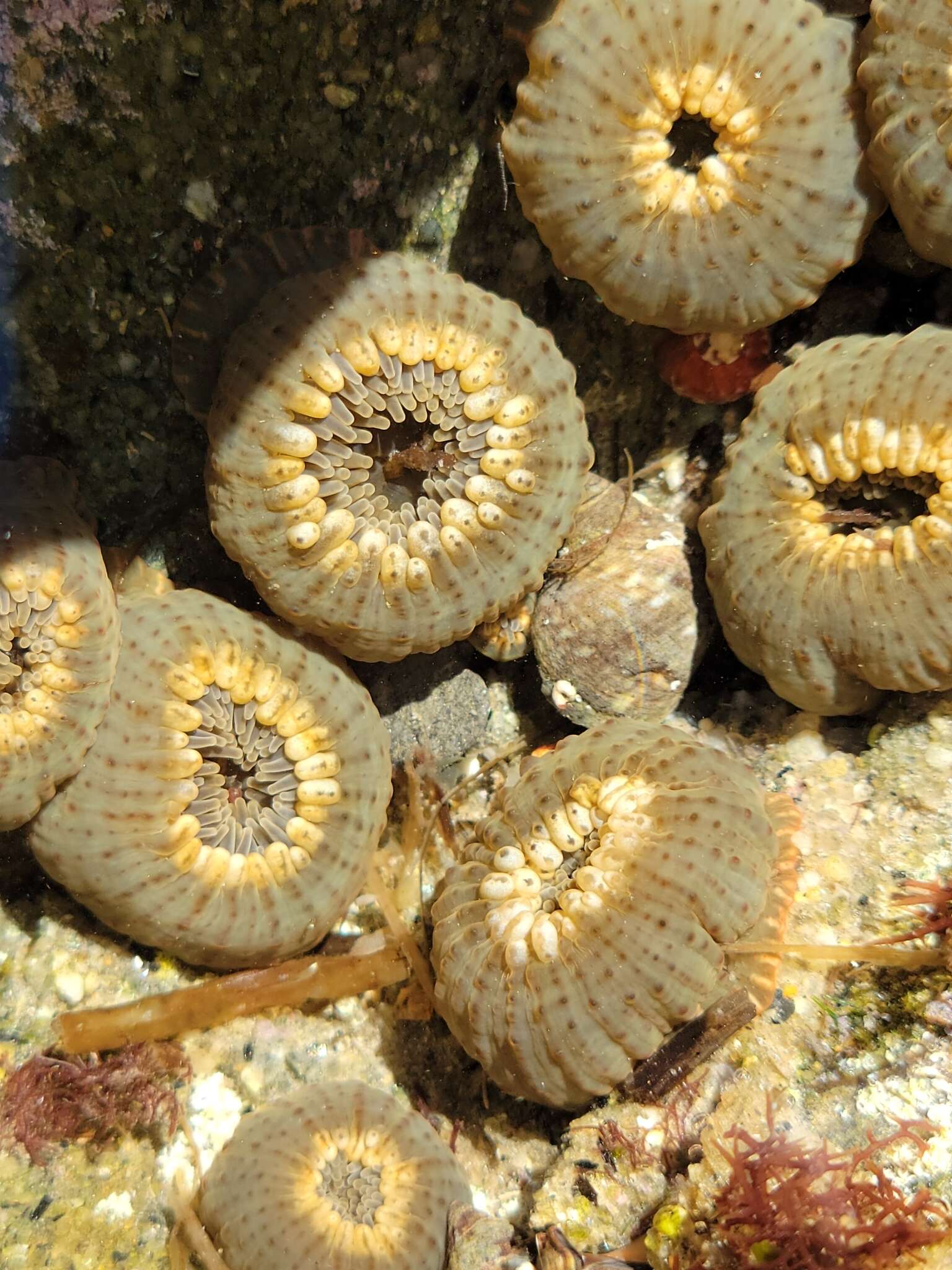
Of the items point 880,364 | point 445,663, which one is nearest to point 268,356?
point 445,663

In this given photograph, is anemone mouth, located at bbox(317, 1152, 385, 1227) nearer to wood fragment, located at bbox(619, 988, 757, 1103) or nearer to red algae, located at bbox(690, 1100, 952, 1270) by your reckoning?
wood fragment, located at bbox(619, 988, 757, 1103)

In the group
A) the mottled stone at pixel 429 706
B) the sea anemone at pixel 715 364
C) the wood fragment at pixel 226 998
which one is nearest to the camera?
the wood fragment at pixel 226 998

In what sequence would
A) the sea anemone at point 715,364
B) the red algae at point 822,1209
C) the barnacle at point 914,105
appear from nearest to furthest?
the red algae at point 822,1209
the barnacle at point 914,105
the sea anemone at point 715,364

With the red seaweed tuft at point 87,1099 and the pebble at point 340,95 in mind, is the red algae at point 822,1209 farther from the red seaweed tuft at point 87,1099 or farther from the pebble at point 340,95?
the pebble at point 340,95

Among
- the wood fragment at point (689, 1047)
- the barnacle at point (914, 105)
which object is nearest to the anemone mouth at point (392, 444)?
the barnacle at point (914, 105)

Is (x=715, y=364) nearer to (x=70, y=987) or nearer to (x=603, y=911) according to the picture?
(x=603, y=911)

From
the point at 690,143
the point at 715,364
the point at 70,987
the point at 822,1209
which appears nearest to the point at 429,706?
the point at 70,987
